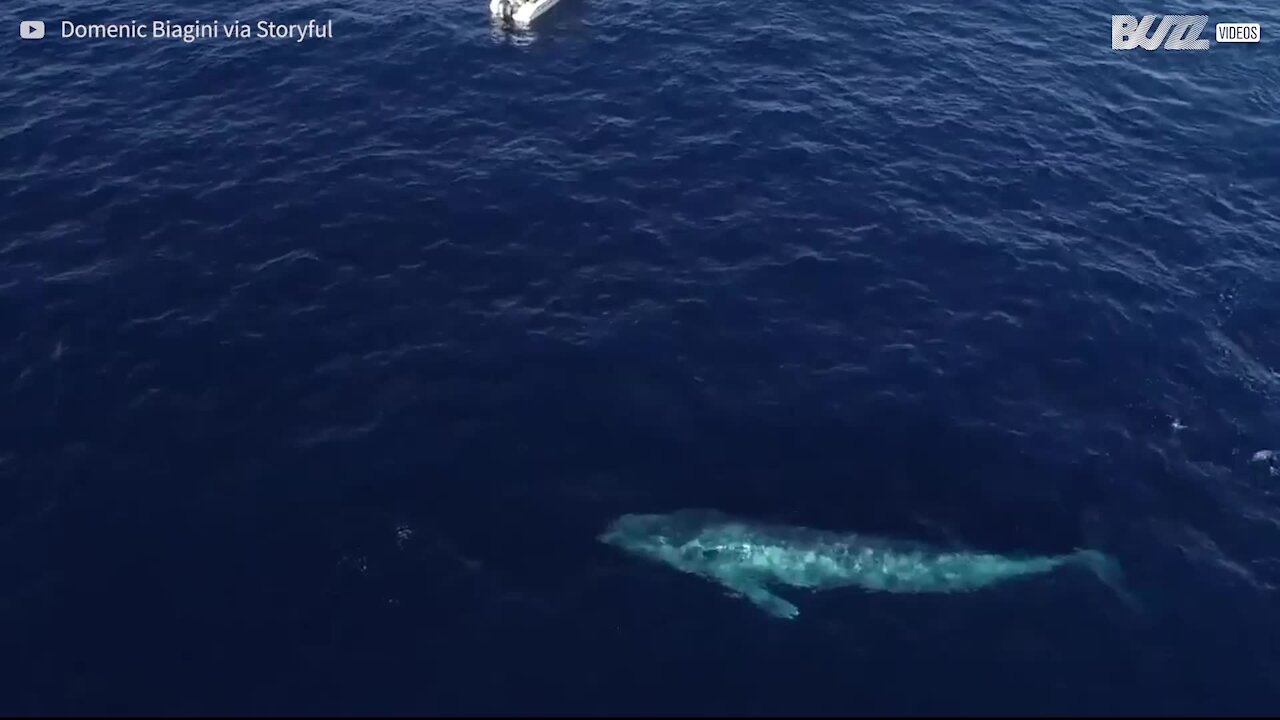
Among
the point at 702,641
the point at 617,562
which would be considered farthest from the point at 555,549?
the point at 702,641

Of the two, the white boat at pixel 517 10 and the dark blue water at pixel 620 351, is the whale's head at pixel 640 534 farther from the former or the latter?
the white boat at pixel 517 10

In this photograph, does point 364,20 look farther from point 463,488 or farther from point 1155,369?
point 1155,369

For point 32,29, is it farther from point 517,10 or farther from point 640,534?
point 640,534

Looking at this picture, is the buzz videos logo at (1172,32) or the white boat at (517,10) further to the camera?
the buzz videos logo at (1172,32)

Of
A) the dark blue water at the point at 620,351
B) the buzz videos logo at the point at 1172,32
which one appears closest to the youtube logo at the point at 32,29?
the dark blue water at the point at 620,351

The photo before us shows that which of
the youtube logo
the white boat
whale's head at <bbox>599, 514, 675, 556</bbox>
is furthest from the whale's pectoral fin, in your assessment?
the youtube logo

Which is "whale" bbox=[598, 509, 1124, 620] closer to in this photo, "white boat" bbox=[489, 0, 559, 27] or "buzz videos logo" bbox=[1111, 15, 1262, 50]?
"white boat" bbox=[489, 0, 559, 27]


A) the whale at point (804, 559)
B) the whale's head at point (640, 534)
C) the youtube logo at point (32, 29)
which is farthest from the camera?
the youtube logo at point (32, 29)
